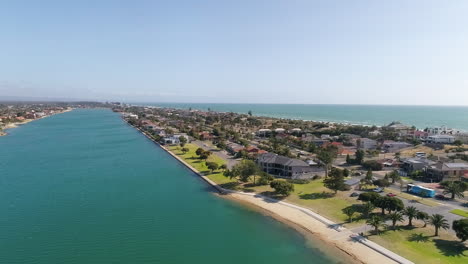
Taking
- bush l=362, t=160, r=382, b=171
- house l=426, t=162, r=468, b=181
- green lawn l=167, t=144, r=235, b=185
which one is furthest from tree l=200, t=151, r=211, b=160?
house l=426, t=162, r=468, b=181

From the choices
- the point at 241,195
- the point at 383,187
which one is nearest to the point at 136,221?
the point at 241,195

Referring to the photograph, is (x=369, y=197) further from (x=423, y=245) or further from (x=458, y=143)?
(x=458, y=143)

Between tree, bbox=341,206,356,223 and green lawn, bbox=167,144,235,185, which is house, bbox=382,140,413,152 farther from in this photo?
tree, bbox=341,206,356,223

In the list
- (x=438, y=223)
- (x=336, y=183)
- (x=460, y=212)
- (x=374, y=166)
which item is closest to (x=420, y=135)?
(x=374, y=166)

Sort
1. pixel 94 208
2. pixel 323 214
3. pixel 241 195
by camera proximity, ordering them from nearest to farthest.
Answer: pixel 323 214 → pixel 94 208 → pixel 241 195

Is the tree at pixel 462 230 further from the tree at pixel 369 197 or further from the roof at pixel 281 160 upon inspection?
the roof at pixel 281 160

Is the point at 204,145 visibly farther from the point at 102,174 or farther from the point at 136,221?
the point at 136,221
